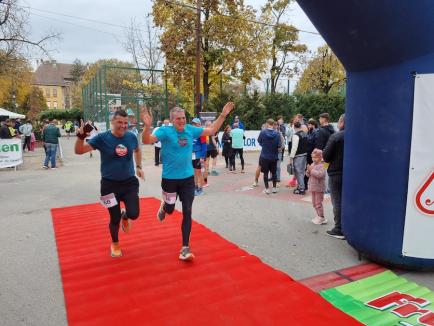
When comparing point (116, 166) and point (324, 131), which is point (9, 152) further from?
point (324, 131)

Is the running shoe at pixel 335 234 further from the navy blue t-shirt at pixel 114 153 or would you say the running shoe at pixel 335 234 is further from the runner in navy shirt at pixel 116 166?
the navy blue t-shirt at pixel 114 153

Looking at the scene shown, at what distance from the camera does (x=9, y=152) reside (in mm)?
14031

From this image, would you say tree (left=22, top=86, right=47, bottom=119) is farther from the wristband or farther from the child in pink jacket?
the wristband

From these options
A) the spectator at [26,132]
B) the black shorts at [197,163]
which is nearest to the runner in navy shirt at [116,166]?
the black shorts at [197,163]

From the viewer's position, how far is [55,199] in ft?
28.6

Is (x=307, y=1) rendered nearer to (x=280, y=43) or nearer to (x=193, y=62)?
(x=193, y=62)

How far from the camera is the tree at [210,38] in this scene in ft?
76.7

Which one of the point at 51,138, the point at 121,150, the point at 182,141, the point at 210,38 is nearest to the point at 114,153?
the point at 121,150

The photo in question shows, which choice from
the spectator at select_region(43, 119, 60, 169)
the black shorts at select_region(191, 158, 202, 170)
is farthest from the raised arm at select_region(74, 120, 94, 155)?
the spectator at select_region(43, 119, 60, 169)

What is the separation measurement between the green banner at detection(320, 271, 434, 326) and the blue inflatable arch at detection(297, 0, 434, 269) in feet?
1.14

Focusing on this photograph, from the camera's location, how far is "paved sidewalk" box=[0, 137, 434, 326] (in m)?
3.74

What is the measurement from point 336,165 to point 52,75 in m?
104

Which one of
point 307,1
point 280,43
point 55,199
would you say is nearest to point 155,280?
point 307,1

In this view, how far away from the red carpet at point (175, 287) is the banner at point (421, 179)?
129 cm
